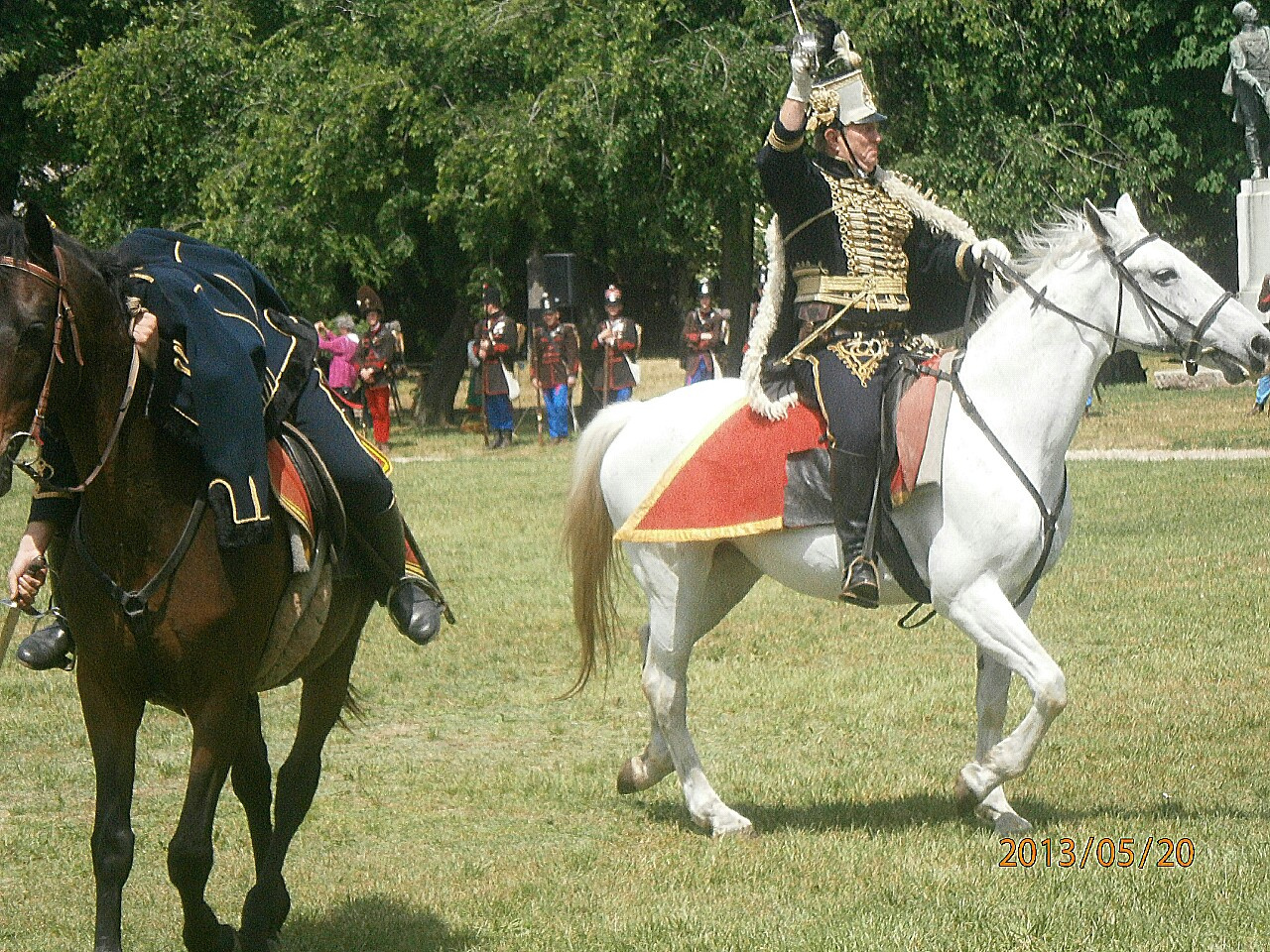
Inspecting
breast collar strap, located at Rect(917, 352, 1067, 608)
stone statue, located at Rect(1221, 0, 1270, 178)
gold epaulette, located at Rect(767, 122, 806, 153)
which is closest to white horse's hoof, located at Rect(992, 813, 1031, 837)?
breast collar strap, located at Rect(917, 352, 1067, 608)

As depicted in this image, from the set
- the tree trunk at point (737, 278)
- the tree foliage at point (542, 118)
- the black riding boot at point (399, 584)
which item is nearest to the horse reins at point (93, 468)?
the black riding boot at point (399, 584)

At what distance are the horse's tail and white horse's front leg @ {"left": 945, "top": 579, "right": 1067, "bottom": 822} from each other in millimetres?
1698

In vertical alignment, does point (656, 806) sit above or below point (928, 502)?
below

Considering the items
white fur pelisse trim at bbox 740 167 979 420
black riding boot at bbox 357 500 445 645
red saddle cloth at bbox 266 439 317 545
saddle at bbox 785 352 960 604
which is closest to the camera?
red saddle cloth at bbox 266 439 317 545

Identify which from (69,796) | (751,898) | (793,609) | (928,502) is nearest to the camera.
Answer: (751,898)

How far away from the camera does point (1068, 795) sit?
7336mm

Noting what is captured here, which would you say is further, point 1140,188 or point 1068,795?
point 1140,188

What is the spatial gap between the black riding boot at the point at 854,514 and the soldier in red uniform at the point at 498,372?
19.4 metres

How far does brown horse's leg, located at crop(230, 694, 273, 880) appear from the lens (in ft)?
19.4

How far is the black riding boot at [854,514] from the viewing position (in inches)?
270

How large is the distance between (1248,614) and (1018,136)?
18.5 meters

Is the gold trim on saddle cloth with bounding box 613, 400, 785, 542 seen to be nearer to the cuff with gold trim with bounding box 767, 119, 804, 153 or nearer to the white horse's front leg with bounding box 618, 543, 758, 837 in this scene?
the white horse's front leg with bounding box 618, 543, 758, 837

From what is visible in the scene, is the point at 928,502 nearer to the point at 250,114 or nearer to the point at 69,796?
the point at 69,796

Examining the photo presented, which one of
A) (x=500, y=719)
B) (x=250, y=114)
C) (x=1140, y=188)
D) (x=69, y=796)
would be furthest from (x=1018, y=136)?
(x=69, y=796)
